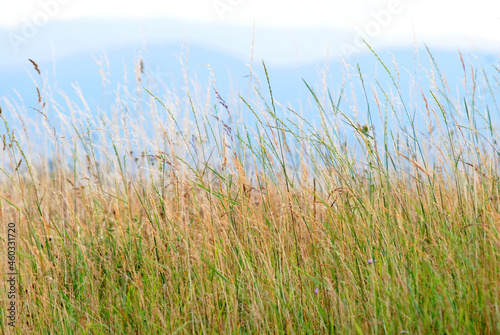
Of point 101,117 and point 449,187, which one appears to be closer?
point 449,187

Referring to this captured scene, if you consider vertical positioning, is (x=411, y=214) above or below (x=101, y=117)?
below

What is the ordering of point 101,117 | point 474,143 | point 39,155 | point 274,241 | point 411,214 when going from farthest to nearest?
point 39,155
point 101,117
point 474,143
point 411,214
point 274,241

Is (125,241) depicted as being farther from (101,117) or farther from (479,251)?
(479,251)

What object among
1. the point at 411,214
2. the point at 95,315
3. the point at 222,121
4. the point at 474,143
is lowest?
the point at 95,315

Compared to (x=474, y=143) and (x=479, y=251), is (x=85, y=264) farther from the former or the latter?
(x=474, y=143)

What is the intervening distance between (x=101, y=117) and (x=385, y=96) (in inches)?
60.0

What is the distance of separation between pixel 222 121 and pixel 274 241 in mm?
680

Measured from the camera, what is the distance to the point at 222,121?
95.3 inches

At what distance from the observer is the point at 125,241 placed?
2439mm

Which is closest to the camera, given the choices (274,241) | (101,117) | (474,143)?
(274,241)

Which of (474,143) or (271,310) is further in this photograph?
(474,143)

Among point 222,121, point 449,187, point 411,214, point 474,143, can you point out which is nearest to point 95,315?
point 222,121

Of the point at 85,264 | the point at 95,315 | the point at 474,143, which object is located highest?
the point at 474,143

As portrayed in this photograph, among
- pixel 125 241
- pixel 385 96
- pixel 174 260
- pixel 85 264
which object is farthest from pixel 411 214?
pixel 85 264
